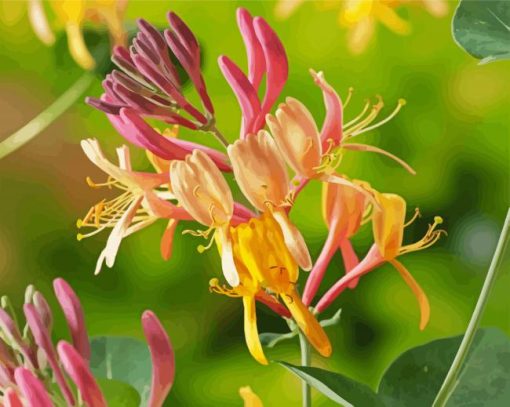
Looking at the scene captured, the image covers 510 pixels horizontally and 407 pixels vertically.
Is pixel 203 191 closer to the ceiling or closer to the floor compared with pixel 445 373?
closer to the ceiling

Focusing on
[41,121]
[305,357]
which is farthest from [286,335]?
[41,121]

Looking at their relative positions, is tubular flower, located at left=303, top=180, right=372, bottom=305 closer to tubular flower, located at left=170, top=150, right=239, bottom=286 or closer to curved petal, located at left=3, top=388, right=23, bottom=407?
tubular flower, located at left=170, top=150, right=239, bottom=286

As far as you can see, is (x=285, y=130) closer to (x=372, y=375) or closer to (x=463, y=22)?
(x=463, y=22)

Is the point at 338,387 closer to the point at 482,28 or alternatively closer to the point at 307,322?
the point at 307,322

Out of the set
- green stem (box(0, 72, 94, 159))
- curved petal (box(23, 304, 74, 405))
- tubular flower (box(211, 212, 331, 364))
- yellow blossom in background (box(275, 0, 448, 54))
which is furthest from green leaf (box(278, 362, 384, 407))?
green stem (box(0, 72, 94, 159))

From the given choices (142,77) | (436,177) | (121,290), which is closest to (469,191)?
(436,177)
